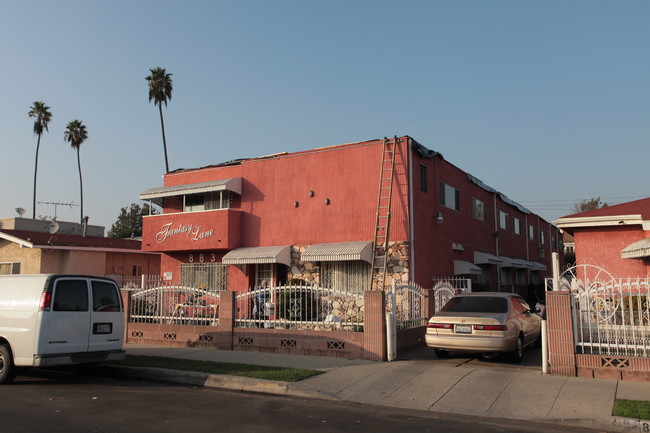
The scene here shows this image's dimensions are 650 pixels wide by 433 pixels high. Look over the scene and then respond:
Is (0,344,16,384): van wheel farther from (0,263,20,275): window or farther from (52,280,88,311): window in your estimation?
(0,263,20,275): window

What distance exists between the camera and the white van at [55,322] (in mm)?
9508

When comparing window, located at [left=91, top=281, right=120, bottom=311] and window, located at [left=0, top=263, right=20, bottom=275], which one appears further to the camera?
window, located at [left=0, top=263, right=20, bottom=275]

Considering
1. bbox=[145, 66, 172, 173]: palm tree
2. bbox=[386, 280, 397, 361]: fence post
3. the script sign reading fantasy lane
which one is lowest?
bbox=[386, 280, 397, 361]: fence post

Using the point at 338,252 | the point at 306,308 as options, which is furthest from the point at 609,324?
the point at 338,252

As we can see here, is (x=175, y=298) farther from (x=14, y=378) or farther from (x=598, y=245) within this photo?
(x=598, y=245)

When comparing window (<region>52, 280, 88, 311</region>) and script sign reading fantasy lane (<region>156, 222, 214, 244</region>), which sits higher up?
script sign reading fantasy lane (<region>156, 222, 214, 244</region>)

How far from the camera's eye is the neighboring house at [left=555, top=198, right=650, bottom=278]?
17.0m

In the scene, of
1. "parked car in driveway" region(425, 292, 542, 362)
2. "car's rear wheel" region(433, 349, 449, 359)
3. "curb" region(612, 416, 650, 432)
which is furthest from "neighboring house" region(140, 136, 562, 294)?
"curb" region(612, 416, 650, 432)

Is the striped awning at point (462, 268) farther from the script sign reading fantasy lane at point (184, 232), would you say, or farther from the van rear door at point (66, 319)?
the van rear door at point (66, 319)

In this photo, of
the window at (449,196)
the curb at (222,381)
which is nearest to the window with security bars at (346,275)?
the window at (449,196)

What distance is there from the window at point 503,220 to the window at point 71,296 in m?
24.0

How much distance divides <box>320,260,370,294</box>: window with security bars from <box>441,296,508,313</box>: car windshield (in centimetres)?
712

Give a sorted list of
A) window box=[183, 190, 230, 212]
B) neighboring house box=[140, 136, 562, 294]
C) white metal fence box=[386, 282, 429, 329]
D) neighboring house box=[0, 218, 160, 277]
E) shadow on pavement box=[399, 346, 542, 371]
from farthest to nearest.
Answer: neighboring house box=[0, 218, 160, 277] < window box=[183, 190, 230, 212] < neighboring house box=[140, 136, 562, 294] < white metal fence box=[386, 282, 429, 329] < shadow on pavement box=[399, 346, 542, 371]

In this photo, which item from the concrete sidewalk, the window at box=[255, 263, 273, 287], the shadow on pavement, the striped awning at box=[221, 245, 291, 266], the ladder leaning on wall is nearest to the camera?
the concrete sidewalk
